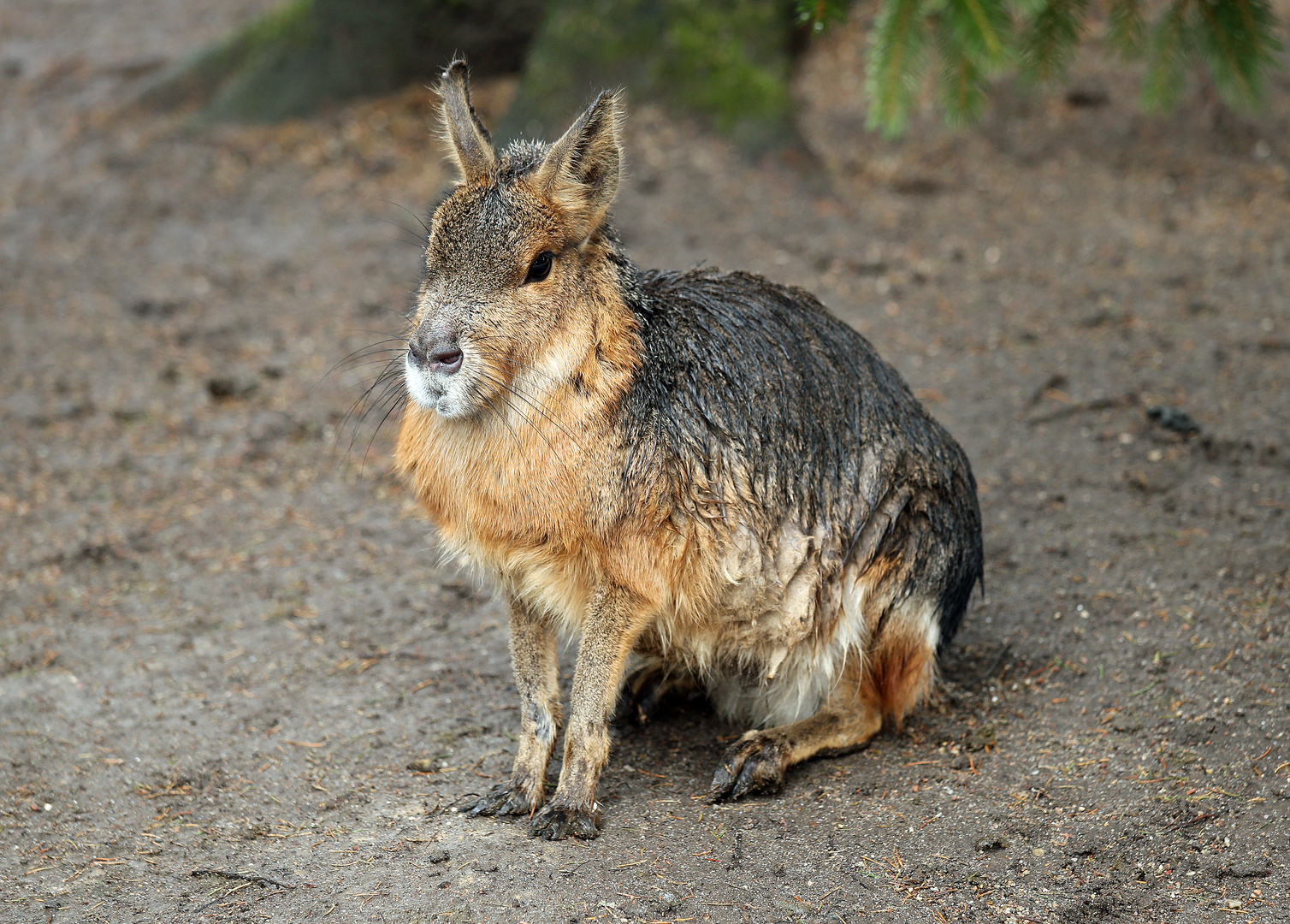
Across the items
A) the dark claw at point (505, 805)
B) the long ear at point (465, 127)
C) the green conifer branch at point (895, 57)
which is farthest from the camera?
the green conifer branch at point (895, 57)

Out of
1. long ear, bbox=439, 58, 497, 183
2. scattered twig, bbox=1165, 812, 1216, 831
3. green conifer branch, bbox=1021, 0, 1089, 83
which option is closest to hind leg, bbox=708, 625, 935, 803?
scattered twig, bbox=1165, 812, 1216, 831

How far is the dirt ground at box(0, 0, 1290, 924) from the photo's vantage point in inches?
142

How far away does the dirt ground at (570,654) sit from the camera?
11.9 ft

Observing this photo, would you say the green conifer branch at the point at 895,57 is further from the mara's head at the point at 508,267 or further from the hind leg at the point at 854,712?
the hind leg at the point at 854,712

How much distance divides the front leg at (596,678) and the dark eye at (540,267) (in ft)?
3.31

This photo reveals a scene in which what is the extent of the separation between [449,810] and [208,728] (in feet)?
3.70

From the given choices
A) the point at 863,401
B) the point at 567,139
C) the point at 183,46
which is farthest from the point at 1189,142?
the point at 183,46

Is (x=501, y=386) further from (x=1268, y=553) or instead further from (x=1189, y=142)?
(x=1189, y=142)

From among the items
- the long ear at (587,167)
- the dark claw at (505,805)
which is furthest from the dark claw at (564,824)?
the long ear at (587,167)

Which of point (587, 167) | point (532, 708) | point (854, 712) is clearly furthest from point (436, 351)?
point (854, 712)

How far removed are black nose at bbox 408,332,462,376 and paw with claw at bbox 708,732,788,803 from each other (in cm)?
166

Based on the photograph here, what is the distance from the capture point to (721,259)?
7.82 meters

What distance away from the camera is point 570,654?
5.20 meters

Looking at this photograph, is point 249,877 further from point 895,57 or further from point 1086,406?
point 1086,406
